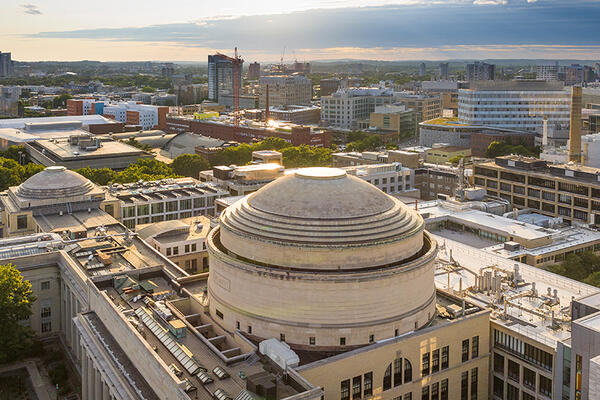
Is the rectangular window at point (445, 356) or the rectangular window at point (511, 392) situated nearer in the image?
the rectangular window at point (445, 356)

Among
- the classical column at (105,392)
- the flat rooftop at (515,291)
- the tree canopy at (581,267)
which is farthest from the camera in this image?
the tree canopy at (581,267)

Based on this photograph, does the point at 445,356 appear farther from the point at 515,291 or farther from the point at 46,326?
the point at 46,326

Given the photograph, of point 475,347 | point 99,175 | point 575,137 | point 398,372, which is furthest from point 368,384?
point 575,137

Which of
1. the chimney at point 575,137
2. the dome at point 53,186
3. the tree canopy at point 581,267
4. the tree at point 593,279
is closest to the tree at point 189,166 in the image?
the dome at point 53,186

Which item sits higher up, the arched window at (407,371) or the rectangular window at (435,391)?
the arched window at (407,371)

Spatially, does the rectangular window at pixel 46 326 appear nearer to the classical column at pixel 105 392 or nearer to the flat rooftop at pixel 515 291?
the classical column at pixel 105 392

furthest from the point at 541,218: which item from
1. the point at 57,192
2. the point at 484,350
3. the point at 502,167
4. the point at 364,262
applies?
the point at 57,192

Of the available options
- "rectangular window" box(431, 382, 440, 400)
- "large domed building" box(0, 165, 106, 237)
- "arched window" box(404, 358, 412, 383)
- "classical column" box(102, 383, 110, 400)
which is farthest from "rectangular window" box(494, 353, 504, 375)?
"large domed building" box(0, 165, 106, 237)
